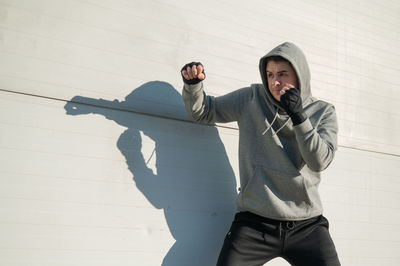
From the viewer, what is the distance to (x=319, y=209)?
1687 millimetres

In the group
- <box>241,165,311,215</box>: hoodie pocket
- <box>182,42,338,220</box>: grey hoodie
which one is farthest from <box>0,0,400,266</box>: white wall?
<box>241,165,311,215</box>: hoodie pocket

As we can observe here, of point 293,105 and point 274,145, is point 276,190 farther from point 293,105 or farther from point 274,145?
point 293,105

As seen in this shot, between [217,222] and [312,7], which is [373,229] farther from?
[312,7]

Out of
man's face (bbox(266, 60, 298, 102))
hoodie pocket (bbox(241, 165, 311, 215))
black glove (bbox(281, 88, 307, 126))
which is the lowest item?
hoodie pocket (bbox(241, 165, 311, 215))

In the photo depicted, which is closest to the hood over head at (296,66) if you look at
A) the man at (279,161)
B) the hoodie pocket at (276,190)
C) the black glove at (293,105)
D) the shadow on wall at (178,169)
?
the man at (279,161)

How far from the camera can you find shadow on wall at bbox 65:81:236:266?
179cm

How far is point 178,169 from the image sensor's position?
73.7 inches

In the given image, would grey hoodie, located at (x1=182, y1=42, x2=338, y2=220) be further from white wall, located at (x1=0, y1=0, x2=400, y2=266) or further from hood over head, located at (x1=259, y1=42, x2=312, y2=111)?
white wall, located at (x1=0, y1=0, x2=400, y2=266)

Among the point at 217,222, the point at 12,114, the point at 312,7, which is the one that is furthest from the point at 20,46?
the point at 312,7

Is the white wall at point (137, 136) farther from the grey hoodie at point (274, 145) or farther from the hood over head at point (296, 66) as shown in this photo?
the hood over head at point (296, 66)

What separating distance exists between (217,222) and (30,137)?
3.17ft

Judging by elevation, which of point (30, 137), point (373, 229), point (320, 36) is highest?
Result: point (320, 36)

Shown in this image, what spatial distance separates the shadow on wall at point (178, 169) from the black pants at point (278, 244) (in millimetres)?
290

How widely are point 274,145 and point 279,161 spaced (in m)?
0.07
